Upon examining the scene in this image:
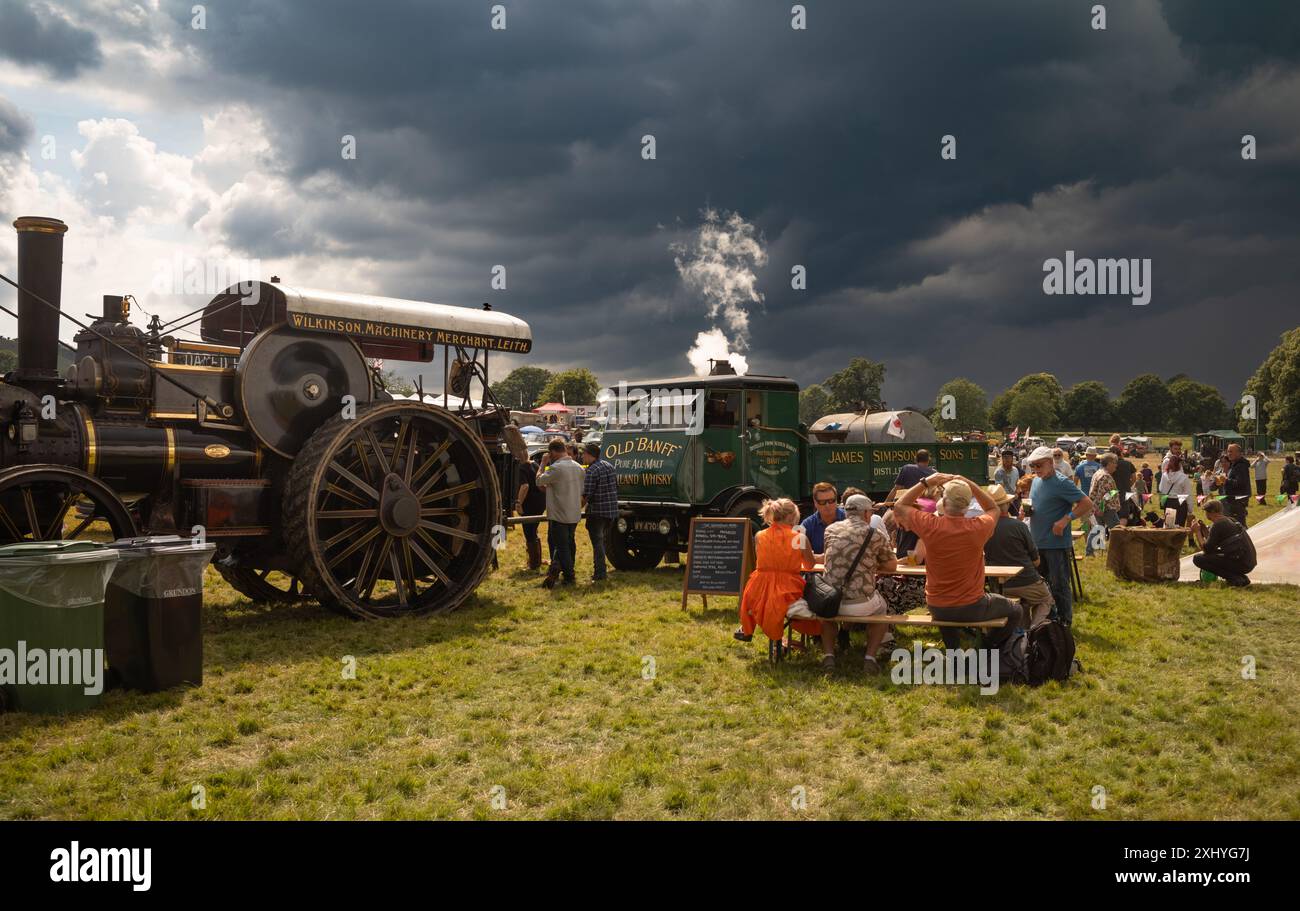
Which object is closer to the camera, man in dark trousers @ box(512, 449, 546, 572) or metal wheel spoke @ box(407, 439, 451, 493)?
metal wheel spoke @ box(407, 439, 451, 493)

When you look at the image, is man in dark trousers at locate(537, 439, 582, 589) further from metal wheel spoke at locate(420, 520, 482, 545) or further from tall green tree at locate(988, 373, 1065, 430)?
tall green tree at locate(988, 373, 1065, 430)

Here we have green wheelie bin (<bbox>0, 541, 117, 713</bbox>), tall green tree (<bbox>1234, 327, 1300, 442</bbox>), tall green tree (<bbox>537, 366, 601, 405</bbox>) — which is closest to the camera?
green wheelie bin (<bbox>0, 541, 117, 713</bbox>)

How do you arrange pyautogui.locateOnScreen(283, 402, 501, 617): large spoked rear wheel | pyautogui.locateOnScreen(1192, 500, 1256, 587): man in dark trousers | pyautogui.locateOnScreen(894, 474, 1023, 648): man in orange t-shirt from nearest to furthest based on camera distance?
pyautogui.locateOnScreen(894, 474, 1023, 648): man in orange t-shirt, pyautogui.locateOnScreen(283, 402, 501, 617): large spoked rear wheel, pyautogui.locateOnScreen(1192, 500, 1256, 587): man in dark trousers

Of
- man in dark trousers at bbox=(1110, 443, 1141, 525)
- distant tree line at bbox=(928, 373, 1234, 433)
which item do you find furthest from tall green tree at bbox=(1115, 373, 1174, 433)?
man in dark trousers at bbox=(1110, 443, 1141, 525)

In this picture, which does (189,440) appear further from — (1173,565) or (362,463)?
(1173,565)

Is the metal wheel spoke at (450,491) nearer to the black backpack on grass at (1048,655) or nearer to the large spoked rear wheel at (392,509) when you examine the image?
the large spoked rear wheel at (392,509)

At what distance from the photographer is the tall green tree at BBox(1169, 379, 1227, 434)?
4993 inches

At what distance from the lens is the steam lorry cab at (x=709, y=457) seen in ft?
44.0

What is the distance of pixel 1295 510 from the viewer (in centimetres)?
1426

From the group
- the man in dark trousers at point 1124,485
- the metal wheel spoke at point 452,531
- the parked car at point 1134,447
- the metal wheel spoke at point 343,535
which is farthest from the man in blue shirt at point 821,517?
the parked car at point 1134,447

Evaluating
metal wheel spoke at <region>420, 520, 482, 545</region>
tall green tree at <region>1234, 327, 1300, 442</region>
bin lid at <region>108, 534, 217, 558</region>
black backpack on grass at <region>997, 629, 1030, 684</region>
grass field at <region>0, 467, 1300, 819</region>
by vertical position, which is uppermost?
tall green tree at <region>1234, 327, 1300, 442</region>

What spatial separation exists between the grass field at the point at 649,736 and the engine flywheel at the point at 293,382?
6.56ft

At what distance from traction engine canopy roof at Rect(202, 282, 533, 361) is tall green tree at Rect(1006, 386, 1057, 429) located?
129 m

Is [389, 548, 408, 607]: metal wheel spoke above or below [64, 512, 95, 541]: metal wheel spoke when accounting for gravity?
below
